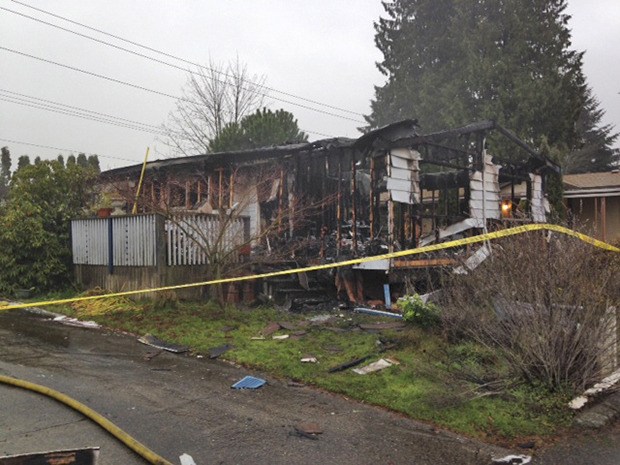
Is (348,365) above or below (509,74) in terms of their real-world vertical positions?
below

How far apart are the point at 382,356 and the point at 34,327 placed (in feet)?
20.4

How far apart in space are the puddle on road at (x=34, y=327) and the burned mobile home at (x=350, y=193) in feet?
6.25

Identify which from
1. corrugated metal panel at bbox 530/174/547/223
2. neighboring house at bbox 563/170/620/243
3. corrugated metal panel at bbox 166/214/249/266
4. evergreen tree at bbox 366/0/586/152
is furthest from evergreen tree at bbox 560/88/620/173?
corrugated metal panel at bbox 166/214/249/266

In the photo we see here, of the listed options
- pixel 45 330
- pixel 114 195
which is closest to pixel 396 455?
pixel 45 330

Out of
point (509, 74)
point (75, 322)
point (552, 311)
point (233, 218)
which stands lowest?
point (75, 322)

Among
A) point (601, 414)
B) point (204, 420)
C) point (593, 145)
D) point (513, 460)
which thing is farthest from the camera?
point (593, 145)

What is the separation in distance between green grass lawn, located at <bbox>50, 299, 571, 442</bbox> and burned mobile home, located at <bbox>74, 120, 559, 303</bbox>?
161cm

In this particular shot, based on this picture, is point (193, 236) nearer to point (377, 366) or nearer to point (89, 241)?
point (89, 241)

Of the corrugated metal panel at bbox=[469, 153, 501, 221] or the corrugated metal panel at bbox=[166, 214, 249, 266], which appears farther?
the corrugated metal panel at bbox=[469, 153, 501, 221]

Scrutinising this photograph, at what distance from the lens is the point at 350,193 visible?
40.7 feet

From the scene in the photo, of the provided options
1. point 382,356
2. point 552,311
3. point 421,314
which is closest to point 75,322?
point 382,356

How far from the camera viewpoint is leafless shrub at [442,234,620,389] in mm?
4559

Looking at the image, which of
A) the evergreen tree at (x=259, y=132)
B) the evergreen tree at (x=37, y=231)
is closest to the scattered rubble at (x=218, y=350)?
the evergreen tree at (x=37, y=231)

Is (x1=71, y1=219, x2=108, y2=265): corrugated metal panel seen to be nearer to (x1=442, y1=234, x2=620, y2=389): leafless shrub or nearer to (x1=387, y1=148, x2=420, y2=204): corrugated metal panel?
(x1=387, y1=148, x2=420, y2=204): corrugated metal panel
